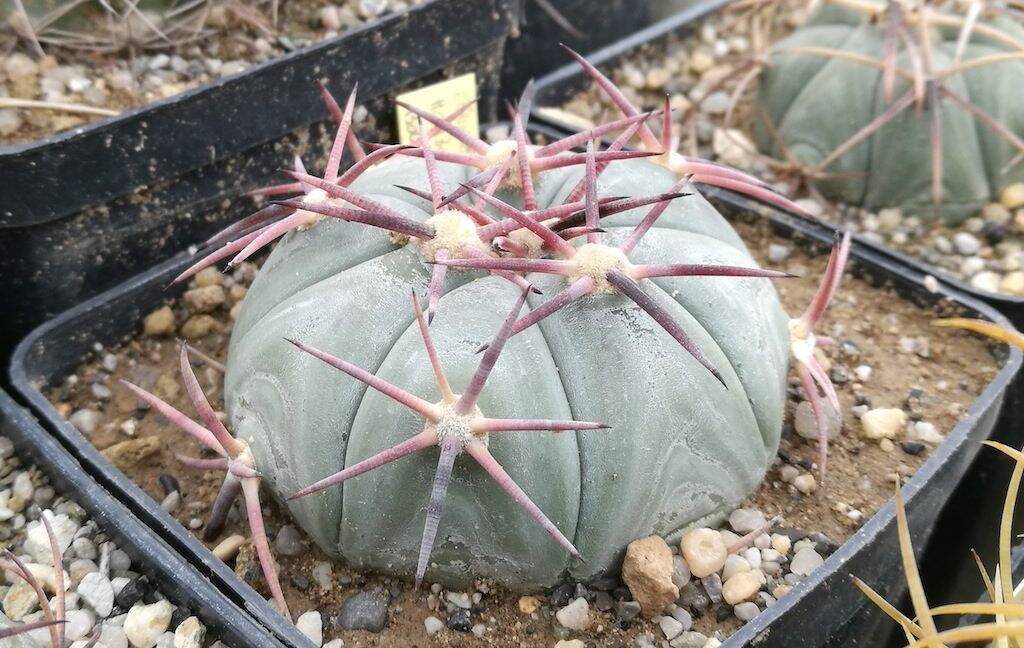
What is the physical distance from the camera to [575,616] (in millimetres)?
997

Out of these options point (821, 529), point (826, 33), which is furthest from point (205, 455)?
point (826, 33)

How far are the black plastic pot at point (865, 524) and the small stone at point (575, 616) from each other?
160 mm

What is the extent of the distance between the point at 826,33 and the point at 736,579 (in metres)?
1.21

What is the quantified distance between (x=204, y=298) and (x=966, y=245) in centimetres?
136

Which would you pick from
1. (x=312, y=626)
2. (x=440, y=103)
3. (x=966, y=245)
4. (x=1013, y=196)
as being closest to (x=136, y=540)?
(x=312, y=626)

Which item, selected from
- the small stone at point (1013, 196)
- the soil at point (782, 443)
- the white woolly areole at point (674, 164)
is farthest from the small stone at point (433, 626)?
the small stone at point (1013, 196)

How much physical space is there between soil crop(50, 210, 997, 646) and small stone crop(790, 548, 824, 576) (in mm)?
49

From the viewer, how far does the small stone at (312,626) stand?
0.99 meters

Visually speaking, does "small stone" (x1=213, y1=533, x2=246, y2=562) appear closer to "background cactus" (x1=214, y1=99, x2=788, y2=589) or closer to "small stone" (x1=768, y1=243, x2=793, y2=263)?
"background cactus" (x1=214, y1=99, x2=788, y2=589)

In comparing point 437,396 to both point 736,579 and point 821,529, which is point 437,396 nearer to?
point 736,579

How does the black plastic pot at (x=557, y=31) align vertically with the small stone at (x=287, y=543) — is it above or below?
above

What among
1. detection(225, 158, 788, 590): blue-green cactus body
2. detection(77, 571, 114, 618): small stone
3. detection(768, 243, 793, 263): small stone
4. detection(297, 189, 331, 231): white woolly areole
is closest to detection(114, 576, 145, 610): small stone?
detection(77, 571, 114, 618): small stone

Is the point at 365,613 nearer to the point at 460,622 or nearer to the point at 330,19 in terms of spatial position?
the point at 460,622

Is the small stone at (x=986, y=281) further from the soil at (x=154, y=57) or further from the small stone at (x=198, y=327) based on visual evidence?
the small stone at (x=198, y=327)
